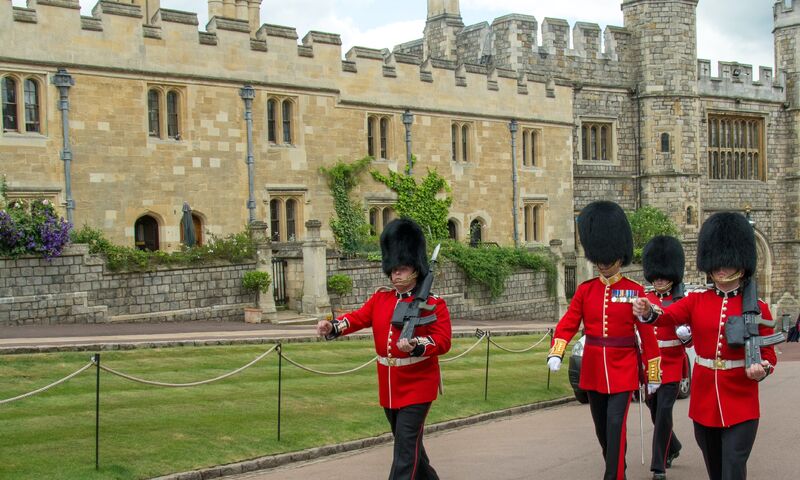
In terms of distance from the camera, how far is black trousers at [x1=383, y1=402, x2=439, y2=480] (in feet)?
25.6

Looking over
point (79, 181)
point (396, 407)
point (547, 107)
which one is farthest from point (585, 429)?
point (547, 107)

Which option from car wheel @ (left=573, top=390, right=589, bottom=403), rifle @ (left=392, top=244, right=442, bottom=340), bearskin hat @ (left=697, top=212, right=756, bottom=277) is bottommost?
car wheel @ (left=573, top=390, right=589, bottom=403)

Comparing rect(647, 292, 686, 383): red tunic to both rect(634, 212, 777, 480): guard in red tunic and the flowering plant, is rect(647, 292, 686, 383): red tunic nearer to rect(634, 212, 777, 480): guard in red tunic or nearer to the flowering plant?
rect(634, 212, 777, 480): guard in red tunic

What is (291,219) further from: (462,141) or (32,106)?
(32,106)

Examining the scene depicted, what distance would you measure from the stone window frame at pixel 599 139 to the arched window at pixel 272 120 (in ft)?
43.0

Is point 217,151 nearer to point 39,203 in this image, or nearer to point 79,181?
point 79,181

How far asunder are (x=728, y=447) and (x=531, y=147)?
1061 inches

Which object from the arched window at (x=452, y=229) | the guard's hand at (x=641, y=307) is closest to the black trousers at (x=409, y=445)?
the guard's hand at (x=641, y=307)

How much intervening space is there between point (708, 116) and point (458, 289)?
54.8ft

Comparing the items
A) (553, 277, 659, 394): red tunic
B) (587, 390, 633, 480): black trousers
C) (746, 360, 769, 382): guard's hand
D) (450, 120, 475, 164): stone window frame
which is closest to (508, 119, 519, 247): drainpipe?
(450, 120, 475, 164): stone window frame

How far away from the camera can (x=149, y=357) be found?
14.7 m

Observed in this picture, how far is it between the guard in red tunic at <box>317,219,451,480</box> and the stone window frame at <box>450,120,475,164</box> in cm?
2322

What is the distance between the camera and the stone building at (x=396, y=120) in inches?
923

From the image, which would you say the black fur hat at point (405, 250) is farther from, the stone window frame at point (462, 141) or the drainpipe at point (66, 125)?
the stone window frame at point (462, 141)
